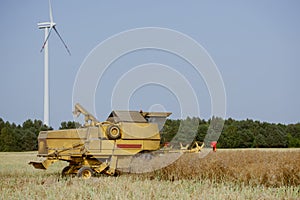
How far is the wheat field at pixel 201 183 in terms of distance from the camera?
8234 mm

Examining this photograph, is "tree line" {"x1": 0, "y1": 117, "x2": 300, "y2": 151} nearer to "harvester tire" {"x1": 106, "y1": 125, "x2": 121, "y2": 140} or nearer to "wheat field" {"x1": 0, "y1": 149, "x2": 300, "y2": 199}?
"harvester tire" {"x1": 106, "y1": 125, "x2": 121, "y2": 140}

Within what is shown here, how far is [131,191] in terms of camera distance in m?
8.87

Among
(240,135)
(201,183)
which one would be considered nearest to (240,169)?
Result: (201,183)

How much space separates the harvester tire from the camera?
515 inches

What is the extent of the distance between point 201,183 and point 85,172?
3740mm

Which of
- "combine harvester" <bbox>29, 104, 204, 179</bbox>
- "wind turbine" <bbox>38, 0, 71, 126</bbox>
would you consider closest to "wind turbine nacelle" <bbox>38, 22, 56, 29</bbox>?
"wind turbine" <bbox>38, 0, 71, 126</bbox>

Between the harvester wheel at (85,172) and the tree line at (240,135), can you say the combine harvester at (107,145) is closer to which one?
the harvester wheel at (85,172)

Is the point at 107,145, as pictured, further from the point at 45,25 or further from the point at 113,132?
the point at 45,25

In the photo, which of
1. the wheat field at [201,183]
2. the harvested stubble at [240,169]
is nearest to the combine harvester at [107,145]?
the wheat field at [201,183]

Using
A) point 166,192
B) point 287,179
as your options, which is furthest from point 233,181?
point 166,192

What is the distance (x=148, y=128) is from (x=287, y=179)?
4793mm

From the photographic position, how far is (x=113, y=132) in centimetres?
1314

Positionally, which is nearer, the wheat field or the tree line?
the wheat field

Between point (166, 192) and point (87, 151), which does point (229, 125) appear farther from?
point (166, 192)
